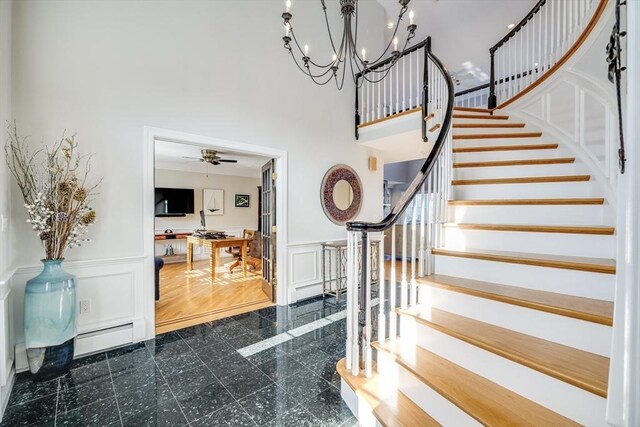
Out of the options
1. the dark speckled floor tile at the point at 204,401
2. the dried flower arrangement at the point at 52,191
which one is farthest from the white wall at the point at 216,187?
the dark speckled floor tile at the point at 204,401

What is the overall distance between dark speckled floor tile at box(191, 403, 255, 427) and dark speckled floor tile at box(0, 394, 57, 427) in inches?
36.5

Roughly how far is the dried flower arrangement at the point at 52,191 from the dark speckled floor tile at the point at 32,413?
1015 millimetres

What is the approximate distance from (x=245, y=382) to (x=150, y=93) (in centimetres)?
286

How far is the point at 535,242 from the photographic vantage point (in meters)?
1.87

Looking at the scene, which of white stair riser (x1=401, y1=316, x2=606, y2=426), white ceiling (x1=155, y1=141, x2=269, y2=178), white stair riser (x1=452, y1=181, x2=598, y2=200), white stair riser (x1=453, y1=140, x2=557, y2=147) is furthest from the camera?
white ceiling (x1=155, y1=141, x2=269, y2=178)

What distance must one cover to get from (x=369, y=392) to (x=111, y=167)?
2.90 meters

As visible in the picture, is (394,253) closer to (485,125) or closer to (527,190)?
(527,190)

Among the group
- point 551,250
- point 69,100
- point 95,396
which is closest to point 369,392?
point 551,250

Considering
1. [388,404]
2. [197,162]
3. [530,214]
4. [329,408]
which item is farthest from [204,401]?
[197,162]

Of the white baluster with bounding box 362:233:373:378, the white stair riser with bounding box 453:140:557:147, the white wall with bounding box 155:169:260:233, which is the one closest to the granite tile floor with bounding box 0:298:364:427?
the white baluster with bounding box 362:233:373:378

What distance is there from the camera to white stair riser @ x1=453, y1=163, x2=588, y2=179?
7.69ft

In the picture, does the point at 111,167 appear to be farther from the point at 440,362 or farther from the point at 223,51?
the point at 440,362

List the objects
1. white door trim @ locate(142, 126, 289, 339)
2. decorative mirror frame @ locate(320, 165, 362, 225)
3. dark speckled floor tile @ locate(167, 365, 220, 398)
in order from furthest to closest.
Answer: decorative mirror frame @ locate(320, 165, 362, 225), white door trim @ locate(142, 126, 289, 339), dark speckled floor tile @ locate(167, 365, 220, 398)

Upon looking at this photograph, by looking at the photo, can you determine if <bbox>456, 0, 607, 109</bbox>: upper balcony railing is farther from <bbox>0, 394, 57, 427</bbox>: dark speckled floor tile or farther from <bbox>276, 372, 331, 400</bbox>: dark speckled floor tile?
<bbox>0, 394, 57, 427</bbox>: dark speckled floor tile
